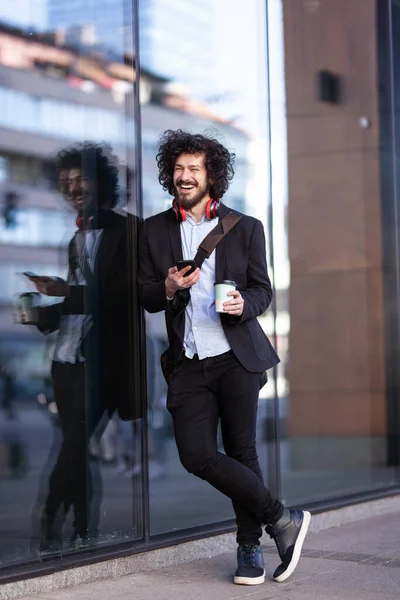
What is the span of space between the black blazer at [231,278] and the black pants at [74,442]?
591 mm

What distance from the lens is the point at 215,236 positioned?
4.61 m

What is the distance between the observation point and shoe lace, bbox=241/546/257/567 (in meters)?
4.59

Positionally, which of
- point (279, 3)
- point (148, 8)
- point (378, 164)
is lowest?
point (378, 164)

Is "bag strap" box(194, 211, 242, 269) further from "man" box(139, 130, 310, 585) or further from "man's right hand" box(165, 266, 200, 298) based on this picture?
"man's right hand" box(165, 266, 200, 298)

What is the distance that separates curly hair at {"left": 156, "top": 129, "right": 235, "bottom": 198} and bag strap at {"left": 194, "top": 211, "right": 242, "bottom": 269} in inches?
5.4

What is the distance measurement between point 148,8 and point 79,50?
0.49 metres

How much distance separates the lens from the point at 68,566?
4.51 meters

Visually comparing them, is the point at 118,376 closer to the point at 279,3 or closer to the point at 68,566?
the point at 68,566

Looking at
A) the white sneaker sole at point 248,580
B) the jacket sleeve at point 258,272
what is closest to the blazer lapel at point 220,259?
the jacket sleeve at point 258,272

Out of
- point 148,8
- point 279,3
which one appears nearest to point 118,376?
point 148,8

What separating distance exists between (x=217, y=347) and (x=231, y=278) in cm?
33

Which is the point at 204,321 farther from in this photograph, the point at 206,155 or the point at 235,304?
the point at 206,155

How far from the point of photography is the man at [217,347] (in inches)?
176

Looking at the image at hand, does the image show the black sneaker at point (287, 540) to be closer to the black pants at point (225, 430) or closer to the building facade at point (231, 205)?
the black pants at point (225, 430)
